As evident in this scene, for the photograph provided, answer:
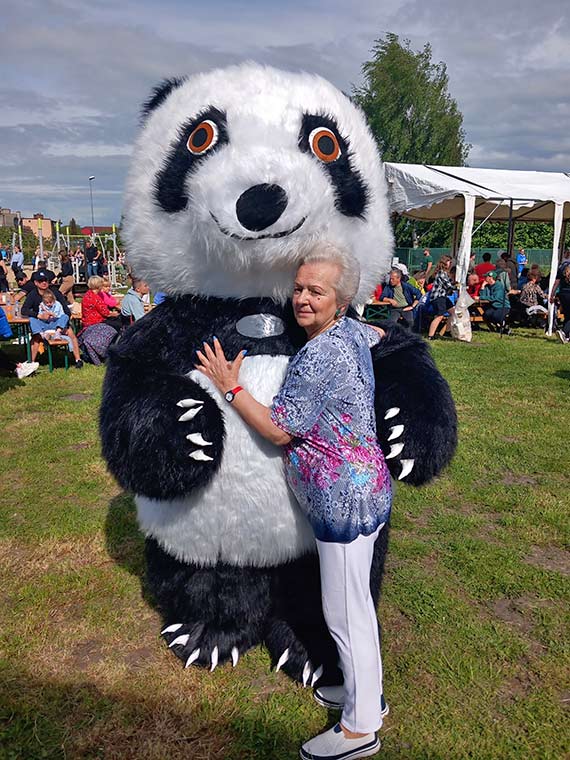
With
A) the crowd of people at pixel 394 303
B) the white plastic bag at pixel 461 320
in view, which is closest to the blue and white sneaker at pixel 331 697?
the crowd of people at pixel 394 303

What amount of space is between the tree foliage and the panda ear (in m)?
34.1

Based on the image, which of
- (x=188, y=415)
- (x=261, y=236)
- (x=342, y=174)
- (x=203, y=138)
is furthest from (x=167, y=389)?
(x=342, y=174)

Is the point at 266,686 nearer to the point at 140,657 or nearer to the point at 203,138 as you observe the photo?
the point at 140,657

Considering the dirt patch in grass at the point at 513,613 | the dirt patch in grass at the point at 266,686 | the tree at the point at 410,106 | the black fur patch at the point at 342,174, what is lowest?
the dirt patch in grass at the point at 513,613

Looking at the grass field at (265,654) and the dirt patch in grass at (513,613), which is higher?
the grass field at (265,654)

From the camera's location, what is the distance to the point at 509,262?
12719mm

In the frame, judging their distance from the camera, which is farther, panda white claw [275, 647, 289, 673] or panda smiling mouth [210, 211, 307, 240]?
panda white claw [275, 647, 289, 673]

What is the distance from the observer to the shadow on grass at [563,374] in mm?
7801

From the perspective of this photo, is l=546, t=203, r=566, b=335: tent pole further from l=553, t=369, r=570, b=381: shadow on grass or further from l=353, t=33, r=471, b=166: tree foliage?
l=353, t=33, r=471, b=166: tree foliage

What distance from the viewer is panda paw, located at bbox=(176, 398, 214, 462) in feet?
6.66

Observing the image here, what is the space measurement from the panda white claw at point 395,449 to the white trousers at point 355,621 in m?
0.31

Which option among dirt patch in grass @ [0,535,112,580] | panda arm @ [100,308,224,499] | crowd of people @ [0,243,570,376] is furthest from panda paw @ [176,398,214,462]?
crowd of people @ [0,243,570,376]

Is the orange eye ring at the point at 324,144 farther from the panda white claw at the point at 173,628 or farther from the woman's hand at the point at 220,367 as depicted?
the panda white claw at the point at 173,628

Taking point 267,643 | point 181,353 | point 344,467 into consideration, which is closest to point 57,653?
point 267,643
